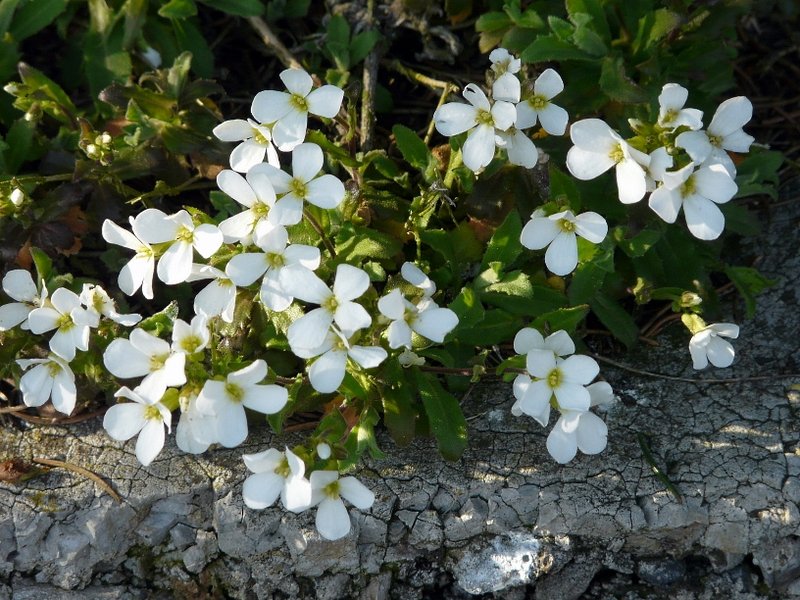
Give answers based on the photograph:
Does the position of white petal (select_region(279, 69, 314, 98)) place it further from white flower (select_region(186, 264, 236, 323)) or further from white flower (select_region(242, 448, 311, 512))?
white flower (select_region(242, 448, 311, 512))

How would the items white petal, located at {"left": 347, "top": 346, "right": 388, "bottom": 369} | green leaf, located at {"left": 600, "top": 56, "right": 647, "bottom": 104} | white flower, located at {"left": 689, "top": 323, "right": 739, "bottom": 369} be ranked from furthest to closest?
green leaf, located at {"left": 600, "top": 56, "right": 647, "bottom": 104} < white flower, located at {"left": 689, "top": 323, "right": 739, "bottom": 369} < white petal, located at {"left": 347, "top": 346, "right": 388, "bottom": 369}

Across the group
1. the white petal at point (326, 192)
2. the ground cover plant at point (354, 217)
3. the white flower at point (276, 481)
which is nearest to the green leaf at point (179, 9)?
the ground cover plant at point (354, 217)

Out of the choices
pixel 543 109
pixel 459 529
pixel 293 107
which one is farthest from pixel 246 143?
pixel 459 529

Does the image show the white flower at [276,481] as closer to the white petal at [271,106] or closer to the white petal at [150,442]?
the white petal at [150,442]

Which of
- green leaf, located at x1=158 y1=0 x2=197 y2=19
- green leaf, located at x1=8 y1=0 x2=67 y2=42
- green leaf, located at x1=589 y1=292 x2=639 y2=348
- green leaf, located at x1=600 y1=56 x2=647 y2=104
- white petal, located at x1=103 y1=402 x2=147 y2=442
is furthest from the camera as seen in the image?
green leaf, located at x1=8 y1=0 x2=67 y2=42

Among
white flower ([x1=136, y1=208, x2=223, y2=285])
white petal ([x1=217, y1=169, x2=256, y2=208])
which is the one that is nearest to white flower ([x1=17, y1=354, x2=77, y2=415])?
white flower ([x1=136, y1=208, x2=223, y2=285])

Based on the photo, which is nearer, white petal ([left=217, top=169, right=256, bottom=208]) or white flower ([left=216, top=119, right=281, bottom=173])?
white petal ([left=217, top=169, right=256, bottom=208])
